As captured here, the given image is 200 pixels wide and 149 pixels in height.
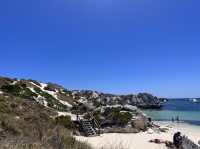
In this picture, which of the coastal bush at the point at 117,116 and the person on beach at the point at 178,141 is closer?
the person on beach at the point at 178,141

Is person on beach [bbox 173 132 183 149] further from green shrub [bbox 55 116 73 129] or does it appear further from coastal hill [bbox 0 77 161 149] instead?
green shrub [bbox 55 116 73 129]

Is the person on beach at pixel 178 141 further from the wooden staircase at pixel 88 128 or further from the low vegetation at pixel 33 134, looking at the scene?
the low vegetation at pixel 33 134

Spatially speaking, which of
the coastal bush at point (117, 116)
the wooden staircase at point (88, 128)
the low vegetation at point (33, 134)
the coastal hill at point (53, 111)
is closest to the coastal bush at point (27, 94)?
the coastal hill at point (53, 111)

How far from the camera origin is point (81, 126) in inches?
1126

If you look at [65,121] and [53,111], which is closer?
[65,121]

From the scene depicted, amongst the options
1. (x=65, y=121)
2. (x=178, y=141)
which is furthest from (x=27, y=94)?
(x=178, y=141)

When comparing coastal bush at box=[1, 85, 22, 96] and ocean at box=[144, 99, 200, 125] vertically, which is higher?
coastal bush at box=[1, 85, 22, 96]

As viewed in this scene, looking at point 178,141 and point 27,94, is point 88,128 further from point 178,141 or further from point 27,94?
point 27,94

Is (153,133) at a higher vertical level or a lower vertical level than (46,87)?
lower

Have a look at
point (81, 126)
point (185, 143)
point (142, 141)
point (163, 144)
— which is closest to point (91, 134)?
point (81, 126)

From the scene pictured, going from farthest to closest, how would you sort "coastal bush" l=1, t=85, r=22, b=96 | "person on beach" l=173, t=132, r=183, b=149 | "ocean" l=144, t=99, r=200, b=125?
"ocean" l=144, t=99, r=200, b=125
"coastal bush" l=1, t=85, r=22, b=96
"person on beach" l=173, t=132, r=183, b=149

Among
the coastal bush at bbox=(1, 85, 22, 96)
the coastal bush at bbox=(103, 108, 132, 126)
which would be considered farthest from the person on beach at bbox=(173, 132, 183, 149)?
the coastal bush at bbox=(1, 85, 22, 96)

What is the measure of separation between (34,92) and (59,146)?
36477 mm

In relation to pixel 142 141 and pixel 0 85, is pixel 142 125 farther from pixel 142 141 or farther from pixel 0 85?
pixel 0 85
